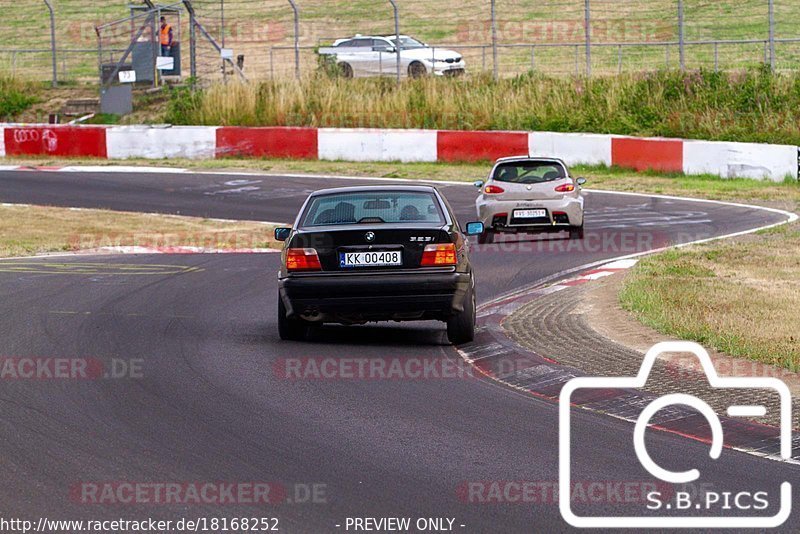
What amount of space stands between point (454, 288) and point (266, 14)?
35398 millimetres

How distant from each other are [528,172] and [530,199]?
61 cm

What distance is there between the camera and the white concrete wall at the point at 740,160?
1083 inches

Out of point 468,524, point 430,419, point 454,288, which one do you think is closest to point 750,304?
point 454,288

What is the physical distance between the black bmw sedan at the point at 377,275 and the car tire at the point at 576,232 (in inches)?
344

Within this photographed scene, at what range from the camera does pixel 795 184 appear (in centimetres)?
2700

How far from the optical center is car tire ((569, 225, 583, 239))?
66.3 ft

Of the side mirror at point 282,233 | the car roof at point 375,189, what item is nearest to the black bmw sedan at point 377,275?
the car roof at point 375,189

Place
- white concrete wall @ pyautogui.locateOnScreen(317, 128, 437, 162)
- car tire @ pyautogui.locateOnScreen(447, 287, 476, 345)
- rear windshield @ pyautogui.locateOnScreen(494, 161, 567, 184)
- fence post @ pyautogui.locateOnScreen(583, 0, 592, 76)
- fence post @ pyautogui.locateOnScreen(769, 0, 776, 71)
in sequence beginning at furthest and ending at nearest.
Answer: fence post @ pyautogui.locateOnScreen(583, 0, 592, 76) → white concrete wall @ pyautogui.locateOnScreen(317, 128, 437, 162) → fence post @ pyautogui.locateOnScreen(769, 0, 776, 71) → rear windshield @ pyautogui.locateOnScreen(494, 161, 567, 184) → car tire @ pyautogui.locateOnScreen(447, 287, 476, 345)
